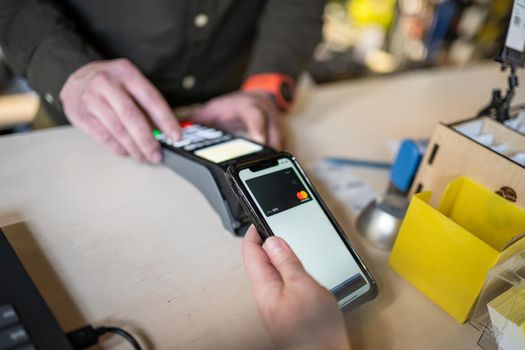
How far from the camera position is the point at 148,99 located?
58 centimetres

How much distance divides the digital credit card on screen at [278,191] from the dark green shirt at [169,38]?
1.19ft

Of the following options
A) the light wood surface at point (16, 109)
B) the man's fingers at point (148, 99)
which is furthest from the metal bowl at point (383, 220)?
the light wood surface at point (16, 109)

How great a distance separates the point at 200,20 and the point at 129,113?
32cm

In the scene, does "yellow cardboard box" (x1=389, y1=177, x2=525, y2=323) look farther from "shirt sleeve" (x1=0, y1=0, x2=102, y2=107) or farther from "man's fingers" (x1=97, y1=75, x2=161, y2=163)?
"shirt sleeve" (x1=0, y1=0, x2=102, y2=107)

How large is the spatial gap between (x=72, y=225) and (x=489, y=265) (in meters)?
0.44

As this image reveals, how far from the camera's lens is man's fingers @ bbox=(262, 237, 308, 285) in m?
0.36

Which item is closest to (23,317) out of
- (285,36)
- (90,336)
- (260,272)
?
(90,336)

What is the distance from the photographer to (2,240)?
41 centimetres

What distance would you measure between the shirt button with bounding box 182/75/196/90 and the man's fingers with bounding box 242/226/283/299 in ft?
1.87

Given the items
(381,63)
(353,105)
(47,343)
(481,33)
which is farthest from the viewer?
(381,63)

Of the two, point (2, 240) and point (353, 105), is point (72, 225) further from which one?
point (353, 105)

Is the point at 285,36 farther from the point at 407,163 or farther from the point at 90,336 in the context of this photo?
the point at 90,336

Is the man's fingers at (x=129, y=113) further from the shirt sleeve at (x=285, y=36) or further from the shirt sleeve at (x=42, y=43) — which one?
the shirt sleeve at (x=285, y=36)

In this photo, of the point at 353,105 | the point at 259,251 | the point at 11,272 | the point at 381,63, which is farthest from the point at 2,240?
the point at 381,63
